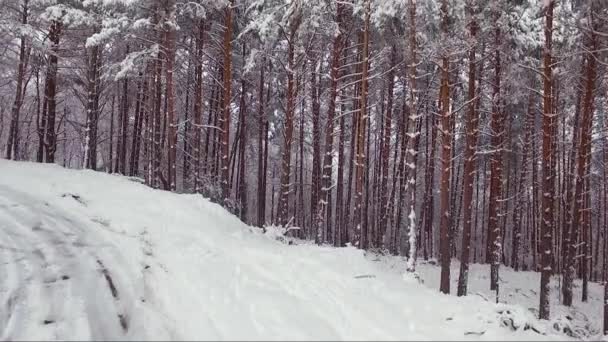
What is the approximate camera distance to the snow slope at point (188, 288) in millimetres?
6000

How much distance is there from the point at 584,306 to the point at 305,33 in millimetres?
15806

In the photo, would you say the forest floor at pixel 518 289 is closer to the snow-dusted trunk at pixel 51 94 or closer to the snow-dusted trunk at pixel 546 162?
the snow-dusted trunk at pixel 546 162

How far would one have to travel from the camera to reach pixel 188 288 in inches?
281

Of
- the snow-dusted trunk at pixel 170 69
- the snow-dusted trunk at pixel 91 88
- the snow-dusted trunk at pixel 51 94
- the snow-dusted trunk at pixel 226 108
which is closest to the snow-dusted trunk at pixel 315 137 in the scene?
the snow-dusted trunk at pixel 226 108

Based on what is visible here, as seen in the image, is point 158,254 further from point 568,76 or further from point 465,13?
point 568,76

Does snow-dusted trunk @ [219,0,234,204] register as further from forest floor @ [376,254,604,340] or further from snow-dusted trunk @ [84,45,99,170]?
snow-dusted trunk @ [84,45,99,170]

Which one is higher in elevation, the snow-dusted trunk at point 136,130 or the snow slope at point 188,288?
the snow-dusted trunk at point 136,130

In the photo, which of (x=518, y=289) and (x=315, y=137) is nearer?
(x=315, y=137)

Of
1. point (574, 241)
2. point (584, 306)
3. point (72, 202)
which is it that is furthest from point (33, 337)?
point (584, 306)

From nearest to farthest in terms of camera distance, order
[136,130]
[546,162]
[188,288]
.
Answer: [188,288] → [546,162] → [136,130]

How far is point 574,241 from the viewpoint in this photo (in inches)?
631

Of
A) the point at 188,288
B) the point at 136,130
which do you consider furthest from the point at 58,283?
the point at 136,130

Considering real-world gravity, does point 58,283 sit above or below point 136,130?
below

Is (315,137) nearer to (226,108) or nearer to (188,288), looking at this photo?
(226,108)
